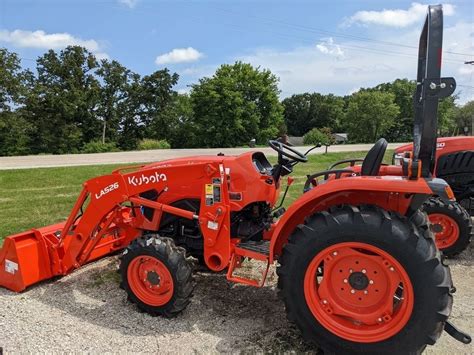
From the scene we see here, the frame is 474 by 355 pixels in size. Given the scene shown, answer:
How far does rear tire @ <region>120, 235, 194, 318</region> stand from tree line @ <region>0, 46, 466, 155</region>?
89.9ft

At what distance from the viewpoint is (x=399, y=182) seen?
8.48 ft

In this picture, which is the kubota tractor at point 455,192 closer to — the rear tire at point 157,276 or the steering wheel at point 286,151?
the steering wheel at point 286,151

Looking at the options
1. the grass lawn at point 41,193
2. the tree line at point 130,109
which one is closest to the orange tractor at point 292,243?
the grass lawn at point 41,193

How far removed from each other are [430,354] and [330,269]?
0.91 metres

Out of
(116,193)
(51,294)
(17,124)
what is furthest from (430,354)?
(17,124)

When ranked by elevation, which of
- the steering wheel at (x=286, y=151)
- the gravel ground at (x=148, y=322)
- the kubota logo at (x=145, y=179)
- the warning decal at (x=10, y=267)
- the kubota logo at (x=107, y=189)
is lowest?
the gravel ground at (x=148, y=322)

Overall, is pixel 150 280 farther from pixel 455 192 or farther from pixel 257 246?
pixel 455 192

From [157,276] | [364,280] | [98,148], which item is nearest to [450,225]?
[364,280]

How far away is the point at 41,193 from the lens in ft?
32.7

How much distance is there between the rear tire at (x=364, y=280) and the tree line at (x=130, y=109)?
93.9ft

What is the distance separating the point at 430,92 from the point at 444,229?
304 cm

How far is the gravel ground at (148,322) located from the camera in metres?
3.01

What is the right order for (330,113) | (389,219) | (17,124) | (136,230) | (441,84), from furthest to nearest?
(330,113) → (17,124) → (136,230) → (389,219) → (441,84)

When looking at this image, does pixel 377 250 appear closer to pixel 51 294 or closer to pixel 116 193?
pixel 116 193
